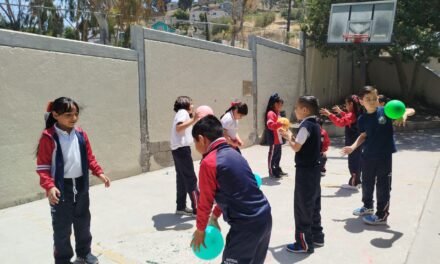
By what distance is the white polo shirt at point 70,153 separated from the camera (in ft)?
11.9

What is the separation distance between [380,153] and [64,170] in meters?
3.43

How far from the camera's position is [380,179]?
482cm

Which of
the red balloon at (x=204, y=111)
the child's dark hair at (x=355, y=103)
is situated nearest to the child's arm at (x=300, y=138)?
the red balloon at (x=204, y=111)

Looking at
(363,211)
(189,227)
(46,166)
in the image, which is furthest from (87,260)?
(363,211)

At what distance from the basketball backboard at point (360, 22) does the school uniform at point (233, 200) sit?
11.6 m

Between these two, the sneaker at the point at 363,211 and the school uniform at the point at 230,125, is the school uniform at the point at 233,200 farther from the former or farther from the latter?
the school uniform at the point at 230,125

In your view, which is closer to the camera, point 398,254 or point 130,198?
point 398,254

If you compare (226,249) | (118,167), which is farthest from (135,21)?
(226,249)

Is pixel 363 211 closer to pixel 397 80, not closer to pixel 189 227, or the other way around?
pixel 189 227

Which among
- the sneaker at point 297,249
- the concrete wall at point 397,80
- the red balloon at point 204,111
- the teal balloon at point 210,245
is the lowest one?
the sneaker at point 297,249

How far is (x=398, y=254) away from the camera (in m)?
4.17

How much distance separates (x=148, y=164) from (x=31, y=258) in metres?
4.03

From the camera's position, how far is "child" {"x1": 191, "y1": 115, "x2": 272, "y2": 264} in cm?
272

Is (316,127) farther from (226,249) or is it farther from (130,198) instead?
(130,198)
